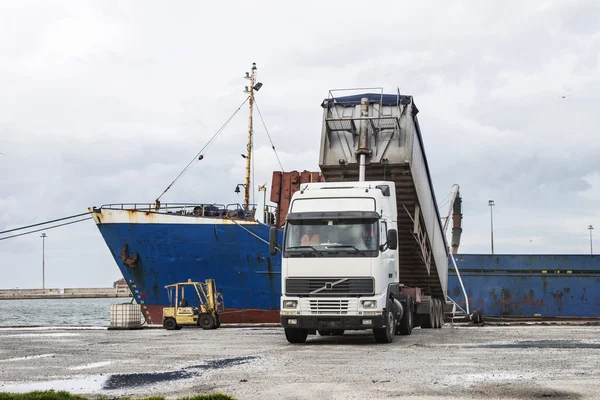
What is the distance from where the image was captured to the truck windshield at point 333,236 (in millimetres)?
17312

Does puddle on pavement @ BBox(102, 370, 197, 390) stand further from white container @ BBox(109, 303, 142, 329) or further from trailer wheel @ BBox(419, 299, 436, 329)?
white container @ BBox(109, 303, 142, 329)

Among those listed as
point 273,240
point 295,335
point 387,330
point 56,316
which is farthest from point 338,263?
point 56,316

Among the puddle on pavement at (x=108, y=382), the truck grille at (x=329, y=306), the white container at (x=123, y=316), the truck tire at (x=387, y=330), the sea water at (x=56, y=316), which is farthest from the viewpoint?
the sea water at (x=56, y=316)

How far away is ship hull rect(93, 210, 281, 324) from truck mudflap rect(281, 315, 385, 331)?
1839 centimetres

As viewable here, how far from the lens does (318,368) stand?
12.4m

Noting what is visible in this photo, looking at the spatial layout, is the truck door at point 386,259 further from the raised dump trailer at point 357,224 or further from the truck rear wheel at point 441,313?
the truck rear wheel at point 441,313

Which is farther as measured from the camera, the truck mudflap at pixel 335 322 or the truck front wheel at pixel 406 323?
the truck front wheel at pixel 406 323

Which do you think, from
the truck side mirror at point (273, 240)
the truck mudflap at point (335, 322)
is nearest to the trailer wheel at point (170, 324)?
the truck side mirror at point (273, 240)

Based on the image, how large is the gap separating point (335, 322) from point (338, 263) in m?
1.40

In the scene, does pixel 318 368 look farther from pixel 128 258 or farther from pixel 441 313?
pixel 128 258

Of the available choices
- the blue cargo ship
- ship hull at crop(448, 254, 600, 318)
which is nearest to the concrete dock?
ship hull at crop(448, 254, 600, 318)

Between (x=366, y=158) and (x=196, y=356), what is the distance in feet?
26.3

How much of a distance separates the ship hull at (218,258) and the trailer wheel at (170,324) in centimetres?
794

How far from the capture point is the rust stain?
121 ft
